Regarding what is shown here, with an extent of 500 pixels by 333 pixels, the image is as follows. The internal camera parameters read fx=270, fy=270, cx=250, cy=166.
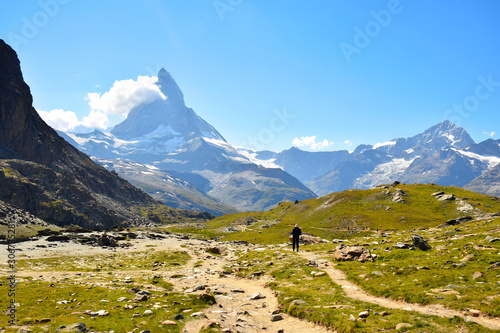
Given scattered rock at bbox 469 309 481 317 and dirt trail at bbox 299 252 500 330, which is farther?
scattered rock at bbox 469 309 481 317

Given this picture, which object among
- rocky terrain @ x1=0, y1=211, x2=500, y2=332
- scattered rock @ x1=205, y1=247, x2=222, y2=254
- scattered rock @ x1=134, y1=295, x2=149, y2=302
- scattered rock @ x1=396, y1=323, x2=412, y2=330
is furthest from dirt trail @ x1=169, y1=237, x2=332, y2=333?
scattered rock @ x1=205, y1=247, x2=222, y2=254

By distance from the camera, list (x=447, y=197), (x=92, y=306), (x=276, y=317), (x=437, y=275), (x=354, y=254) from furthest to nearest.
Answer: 1. (x=447, y=197)
2. (x=354, y=254)
3. (x=437, y=275)
4. (x=92, y=306)
5. (x=276, y=317)

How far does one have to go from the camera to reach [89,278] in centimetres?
3316

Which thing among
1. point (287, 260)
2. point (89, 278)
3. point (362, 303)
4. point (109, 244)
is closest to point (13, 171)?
point (109, 244)

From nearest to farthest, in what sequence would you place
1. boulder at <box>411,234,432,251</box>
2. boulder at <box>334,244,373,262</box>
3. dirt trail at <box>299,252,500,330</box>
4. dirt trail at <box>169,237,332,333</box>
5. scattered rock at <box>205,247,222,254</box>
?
dirt trail at <box>299,252,500,330</box> → dirt trail at <box>169,237,332,333</box> → boulder at <box>411,234,432,251</box> → boulder at <box>334,244,373,262</box> → scattered rock at <box>205,247,222,254</box>

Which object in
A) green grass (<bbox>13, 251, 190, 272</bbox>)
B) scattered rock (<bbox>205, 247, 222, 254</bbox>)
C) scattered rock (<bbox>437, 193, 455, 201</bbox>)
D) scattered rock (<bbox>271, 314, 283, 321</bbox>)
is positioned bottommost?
green grass (<bbox>13, 251, 190, 272</bbox>)

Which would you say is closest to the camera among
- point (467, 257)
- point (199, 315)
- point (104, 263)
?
point (199, 315)

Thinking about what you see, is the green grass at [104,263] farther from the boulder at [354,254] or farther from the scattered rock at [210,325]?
the scattered rock at [210,325]

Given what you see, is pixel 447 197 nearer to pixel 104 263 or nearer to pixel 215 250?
pixel 215 250

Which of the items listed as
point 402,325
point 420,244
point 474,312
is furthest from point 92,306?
point 420,244

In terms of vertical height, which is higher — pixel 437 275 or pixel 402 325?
pixel 437 275

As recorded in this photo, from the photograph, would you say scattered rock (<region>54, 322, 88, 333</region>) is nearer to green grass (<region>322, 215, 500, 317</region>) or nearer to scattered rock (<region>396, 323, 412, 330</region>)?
scattered rock (<region>396, 323, 412, 330</region>)

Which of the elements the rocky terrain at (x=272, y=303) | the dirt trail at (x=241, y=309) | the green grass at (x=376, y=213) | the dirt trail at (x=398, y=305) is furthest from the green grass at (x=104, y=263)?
the green grass at (x=376, y=213)

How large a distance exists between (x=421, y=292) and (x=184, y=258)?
4293cm
